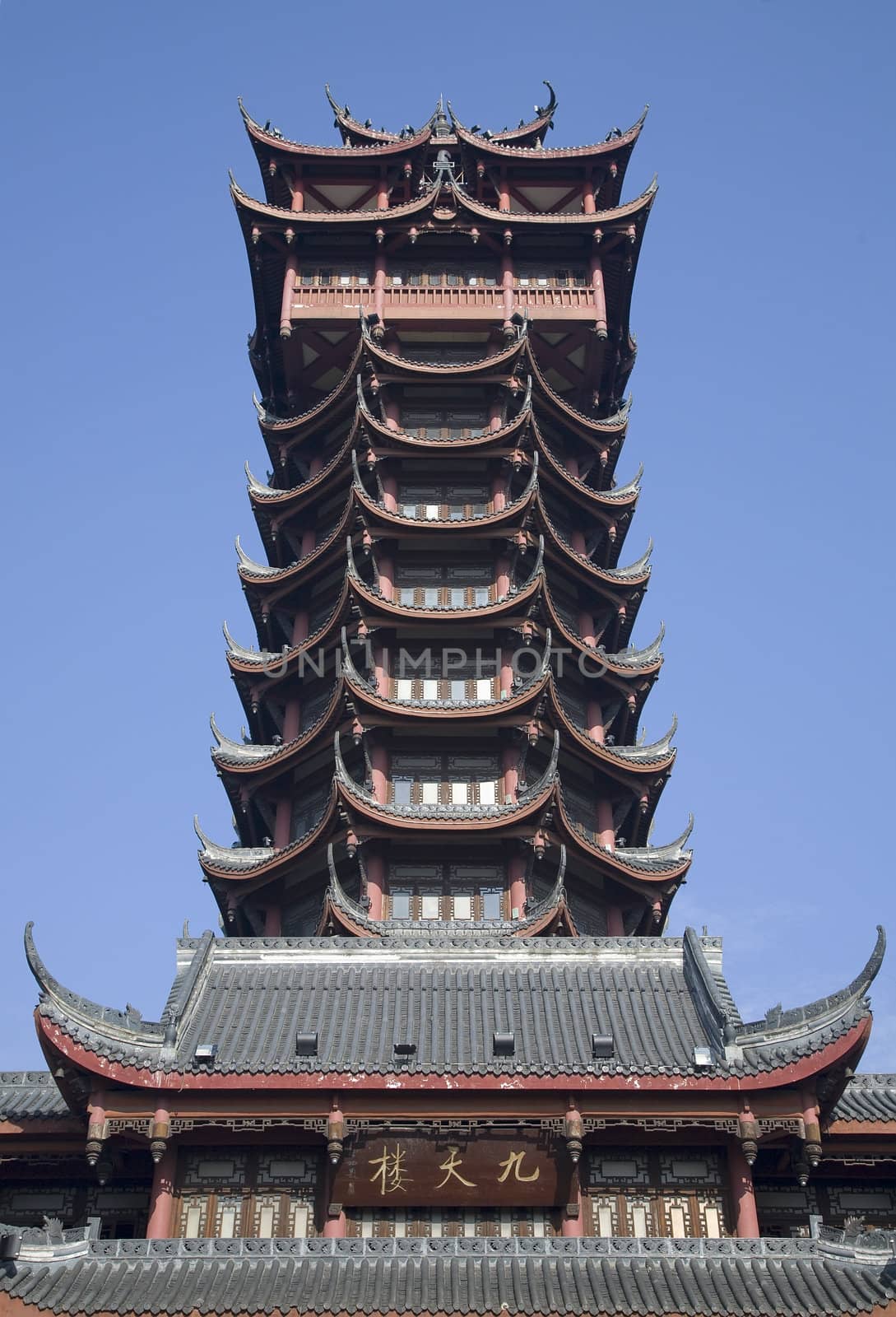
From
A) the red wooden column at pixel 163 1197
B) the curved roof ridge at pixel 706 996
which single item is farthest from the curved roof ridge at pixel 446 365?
the red wooden column at pixel 163 1197

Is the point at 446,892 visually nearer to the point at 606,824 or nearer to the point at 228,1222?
the point at 606,824

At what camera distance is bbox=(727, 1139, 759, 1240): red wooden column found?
21.4m

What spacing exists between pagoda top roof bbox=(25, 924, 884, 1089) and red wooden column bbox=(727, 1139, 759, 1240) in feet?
3.82

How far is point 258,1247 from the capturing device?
66.4 ft

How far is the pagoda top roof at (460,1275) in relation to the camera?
62.9 feet

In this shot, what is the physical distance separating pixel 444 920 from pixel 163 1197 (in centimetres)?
1032

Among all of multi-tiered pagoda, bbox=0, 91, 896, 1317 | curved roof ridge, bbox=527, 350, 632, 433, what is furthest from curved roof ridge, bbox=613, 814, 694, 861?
curved roof ridge, bbox=527, 350, 632, 433

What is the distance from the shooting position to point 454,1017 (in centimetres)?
2383

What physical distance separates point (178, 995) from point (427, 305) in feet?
65.0

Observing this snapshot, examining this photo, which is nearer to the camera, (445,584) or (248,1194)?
(248,1194)

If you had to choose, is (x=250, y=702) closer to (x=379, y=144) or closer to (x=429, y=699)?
(x=429, y=699)

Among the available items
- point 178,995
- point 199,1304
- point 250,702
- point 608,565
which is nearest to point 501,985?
point 178,995

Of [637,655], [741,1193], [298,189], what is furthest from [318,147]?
[741,1193]

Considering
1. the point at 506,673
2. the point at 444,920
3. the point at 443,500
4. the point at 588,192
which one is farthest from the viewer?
the point at 588,192
